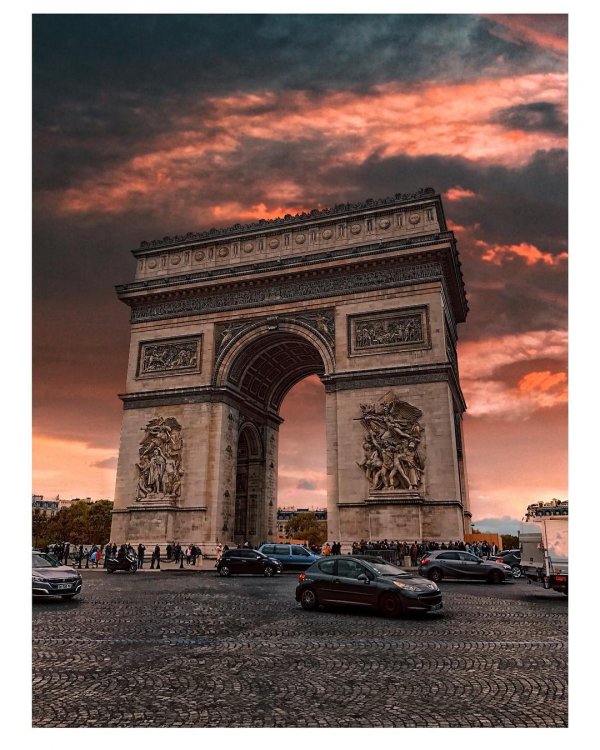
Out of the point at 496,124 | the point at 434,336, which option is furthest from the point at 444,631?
the point at 434,336

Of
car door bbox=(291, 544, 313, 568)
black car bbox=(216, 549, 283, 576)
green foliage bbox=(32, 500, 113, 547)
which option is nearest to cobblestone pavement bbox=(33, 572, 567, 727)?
black car bbox=(216, 549, 283, 576)

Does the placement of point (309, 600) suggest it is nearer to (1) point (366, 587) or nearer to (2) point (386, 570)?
(1) point (366, 587)

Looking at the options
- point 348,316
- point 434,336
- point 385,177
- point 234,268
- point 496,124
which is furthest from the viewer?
point 234,268

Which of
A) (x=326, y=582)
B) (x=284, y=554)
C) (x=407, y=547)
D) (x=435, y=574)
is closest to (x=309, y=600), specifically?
(x=326, y=582)

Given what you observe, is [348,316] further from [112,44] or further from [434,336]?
[112,44]

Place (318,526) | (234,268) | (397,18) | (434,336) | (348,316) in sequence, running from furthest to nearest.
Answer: (318,526)
(234,268)
(348,316)
(434,336)
(397,18)

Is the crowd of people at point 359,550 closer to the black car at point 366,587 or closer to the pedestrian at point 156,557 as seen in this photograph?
the pedestrian at point 156,557
